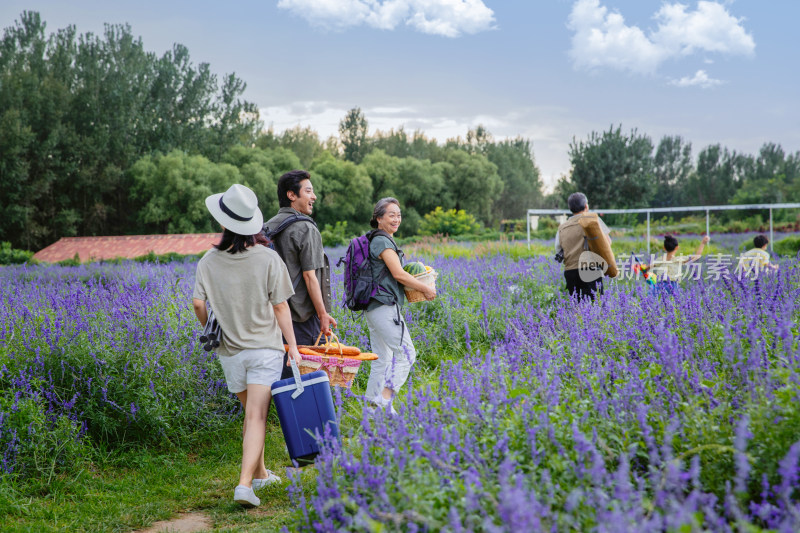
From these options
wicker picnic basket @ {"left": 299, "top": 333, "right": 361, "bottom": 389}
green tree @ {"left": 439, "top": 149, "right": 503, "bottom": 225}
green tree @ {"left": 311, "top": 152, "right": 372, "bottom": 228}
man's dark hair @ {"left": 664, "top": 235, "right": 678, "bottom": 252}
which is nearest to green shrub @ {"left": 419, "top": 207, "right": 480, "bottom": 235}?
green tree @ {"left": 311, "top": 152, "right": 372, "bottom": 228}

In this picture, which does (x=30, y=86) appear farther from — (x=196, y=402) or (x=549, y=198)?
(x=549, y=198)

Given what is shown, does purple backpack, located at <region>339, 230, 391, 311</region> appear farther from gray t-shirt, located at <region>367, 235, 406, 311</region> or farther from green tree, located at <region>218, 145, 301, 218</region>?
green tree, located at <region>218, 145, 301, 218</region>

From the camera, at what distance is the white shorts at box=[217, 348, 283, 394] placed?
393 centimetres

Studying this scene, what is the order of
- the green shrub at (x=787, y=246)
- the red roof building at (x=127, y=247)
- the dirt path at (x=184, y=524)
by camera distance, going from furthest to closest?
the red roof building at (x=127, y=247) → the green shrub at (x=787, y=246) → the dirt path at (x=184, y=524)

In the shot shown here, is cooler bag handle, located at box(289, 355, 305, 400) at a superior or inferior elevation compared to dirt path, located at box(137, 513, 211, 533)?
superior

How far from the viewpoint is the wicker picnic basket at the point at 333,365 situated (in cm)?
423

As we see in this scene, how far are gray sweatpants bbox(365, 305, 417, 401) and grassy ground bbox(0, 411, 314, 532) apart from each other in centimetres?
87

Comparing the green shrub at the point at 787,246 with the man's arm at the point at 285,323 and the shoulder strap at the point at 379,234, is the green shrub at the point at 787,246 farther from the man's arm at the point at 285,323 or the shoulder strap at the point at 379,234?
the man's arm at the point at 285,323

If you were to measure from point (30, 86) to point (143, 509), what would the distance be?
3997cm

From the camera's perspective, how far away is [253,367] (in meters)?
3.95

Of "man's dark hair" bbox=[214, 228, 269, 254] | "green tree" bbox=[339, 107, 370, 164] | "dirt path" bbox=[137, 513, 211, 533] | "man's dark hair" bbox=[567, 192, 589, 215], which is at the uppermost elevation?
"green tree" bbox=[339, 107, 370, 164]

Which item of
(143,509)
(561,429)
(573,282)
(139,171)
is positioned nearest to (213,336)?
(143,509)

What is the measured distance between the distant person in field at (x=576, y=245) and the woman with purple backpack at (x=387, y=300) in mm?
2424

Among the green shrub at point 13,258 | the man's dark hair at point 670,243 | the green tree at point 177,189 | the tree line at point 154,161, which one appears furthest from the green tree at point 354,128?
the man's dark hair at point 670,243
